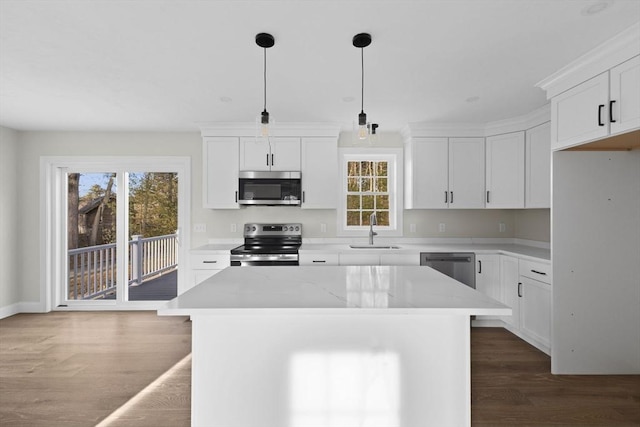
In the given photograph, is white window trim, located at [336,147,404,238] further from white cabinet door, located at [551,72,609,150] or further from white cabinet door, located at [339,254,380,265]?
white cabinet door, located at [551,72,609,150]

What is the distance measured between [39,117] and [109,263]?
1893mm

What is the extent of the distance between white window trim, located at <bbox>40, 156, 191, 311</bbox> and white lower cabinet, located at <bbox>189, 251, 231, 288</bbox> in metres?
0.63

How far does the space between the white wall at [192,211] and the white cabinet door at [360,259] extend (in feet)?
2.55

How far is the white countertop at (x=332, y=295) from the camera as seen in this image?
1.31 metres

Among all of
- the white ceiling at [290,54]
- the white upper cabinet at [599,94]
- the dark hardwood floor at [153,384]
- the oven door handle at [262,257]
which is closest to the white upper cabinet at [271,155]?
the white ceiling at [290,54]

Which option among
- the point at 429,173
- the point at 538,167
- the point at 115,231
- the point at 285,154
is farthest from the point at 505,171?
the point at 115,231

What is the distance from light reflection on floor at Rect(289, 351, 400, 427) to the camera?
1.57m

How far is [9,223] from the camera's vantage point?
4.09 metres

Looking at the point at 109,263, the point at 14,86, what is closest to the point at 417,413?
the point at 14,86

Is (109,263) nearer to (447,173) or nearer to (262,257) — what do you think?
(262,257)

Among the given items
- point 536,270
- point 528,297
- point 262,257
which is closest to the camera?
point 536,270

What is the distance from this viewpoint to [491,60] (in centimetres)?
237

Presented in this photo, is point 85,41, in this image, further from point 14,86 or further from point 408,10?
point 408,10

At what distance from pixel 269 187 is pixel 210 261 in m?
1.08
